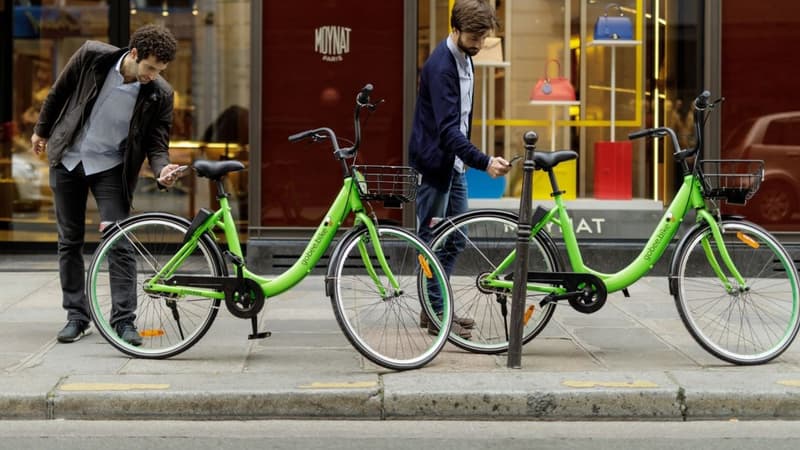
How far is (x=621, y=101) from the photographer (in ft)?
32.5

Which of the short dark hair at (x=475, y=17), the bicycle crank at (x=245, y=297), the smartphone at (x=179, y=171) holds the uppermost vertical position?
the short dark hair at (x=475, y=17)

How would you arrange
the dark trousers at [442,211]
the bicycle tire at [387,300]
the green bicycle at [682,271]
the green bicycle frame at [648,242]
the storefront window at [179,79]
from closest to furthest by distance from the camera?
1. the bicycle tire at [387,300]
2. the green bicycle at [682,271]
3. the green bicycle frame at [648,242]
4. the dark trousers at [442,211]
5. the storefront window at [179,79]

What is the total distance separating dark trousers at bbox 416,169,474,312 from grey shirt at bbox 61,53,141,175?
1713 mm

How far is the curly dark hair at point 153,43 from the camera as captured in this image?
20.6ft

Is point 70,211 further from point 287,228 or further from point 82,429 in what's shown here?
point 287,228

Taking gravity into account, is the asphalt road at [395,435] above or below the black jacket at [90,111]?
below

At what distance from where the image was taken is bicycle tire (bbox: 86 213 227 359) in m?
6.28

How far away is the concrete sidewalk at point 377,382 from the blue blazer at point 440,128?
1.04 m

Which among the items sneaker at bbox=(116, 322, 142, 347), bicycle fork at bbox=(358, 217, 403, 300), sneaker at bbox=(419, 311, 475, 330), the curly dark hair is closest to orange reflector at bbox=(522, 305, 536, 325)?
sneaker at bbox=(419, 311, 475, 330)

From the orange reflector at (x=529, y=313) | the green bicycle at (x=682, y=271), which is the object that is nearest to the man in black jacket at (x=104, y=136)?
the green bicycle at (x=682, y=271)

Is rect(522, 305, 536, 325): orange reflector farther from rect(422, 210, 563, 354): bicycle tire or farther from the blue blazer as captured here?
the blue blazer

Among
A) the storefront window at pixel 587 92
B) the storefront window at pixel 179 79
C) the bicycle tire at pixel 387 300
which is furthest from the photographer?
the storefront window at pixel 179 79

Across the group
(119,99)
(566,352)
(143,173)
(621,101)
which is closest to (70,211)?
(119,99)

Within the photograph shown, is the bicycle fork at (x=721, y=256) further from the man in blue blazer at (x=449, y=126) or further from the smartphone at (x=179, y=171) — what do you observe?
the smartphone at (x=179, y=171)
